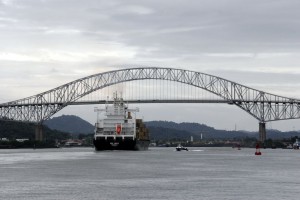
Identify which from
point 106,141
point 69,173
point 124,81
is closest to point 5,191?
point 69,173

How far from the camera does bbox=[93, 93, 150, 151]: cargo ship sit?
13488 cm

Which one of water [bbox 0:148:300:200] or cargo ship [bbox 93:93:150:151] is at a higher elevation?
cargo ship [bbox 93:93:150:151]

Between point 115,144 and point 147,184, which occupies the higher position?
point 115,144

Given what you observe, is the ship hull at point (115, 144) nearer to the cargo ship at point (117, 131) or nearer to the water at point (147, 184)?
the cargo ship at point (117, 131)

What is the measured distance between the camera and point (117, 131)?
135250 millimetres

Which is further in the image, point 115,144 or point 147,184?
point 115,144

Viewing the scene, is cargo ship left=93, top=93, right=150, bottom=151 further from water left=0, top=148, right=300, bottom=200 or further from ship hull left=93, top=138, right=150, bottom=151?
water left=0, top=148, right=300, bottom=200

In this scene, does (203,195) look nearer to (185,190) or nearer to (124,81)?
(185,190)

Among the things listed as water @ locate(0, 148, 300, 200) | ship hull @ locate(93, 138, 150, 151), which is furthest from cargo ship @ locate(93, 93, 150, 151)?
water @ locate(0, 148, 300, 200)

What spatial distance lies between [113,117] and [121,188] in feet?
304

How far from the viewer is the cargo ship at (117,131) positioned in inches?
5310

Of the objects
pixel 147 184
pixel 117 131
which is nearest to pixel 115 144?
pixel 117 131

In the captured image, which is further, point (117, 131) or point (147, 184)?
point (117, 131)

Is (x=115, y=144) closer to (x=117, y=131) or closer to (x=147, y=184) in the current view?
(x=117, y=131)
